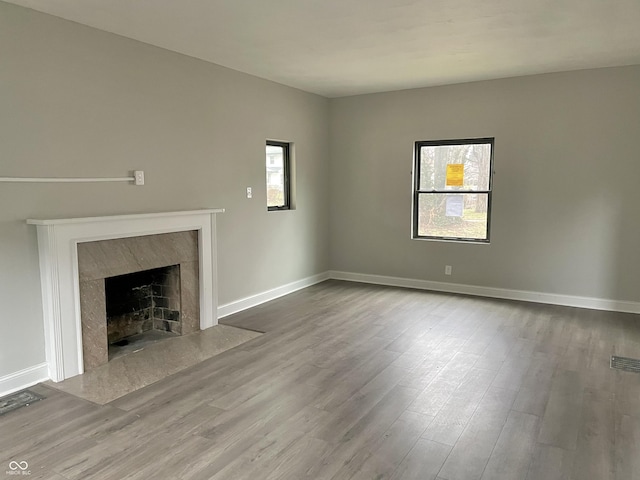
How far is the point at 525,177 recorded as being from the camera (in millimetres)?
5402

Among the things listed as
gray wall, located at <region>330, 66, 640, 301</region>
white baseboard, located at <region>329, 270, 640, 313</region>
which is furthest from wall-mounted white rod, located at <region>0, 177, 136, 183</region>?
white baseboard, located at <region>329, 270, 640, 313</region>

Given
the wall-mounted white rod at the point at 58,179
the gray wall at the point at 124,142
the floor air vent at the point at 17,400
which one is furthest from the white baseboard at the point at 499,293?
the floor air vent at the point at 17,400

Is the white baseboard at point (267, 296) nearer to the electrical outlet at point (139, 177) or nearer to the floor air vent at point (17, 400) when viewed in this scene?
the electrical outlet at point (139, 177)

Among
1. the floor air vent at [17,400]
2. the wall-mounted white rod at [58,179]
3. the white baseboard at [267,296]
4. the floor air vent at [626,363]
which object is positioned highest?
the wall-mounted white rod at [58,179]

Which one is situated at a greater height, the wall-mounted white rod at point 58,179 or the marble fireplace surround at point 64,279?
the wall-mounted white rod at point 58,179

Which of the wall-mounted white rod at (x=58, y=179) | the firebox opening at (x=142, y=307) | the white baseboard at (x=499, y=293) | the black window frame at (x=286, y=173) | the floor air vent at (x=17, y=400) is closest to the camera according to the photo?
the floor air vent at (x=17, y=400)

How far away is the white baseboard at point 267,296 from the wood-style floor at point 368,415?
2.75 feet

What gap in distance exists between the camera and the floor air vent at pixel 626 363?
11.6ft

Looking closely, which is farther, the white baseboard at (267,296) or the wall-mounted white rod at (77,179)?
the white baseboard at (267,296)

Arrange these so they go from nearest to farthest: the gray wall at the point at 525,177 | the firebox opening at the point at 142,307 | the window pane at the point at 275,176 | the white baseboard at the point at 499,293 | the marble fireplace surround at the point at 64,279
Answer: the marble fireplace surround at the point at 64,279 → the firebox opening at the point at 142,307 → the gray wall at the point at 525,177 → the white baseboard at the point at 499,293 → the window pane at the point at 275,176

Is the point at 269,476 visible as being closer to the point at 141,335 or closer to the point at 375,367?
the point at 375,367

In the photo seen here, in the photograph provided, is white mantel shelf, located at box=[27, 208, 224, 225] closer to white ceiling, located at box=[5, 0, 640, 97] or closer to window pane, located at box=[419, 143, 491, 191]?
white ceiling, located at box=[5, 0, 640, 97]

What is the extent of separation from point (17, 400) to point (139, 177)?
6.16ft

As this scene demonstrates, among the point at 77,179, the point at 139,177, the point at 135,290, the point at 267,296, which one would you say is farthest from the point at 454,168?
the point at 77,179
